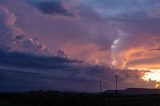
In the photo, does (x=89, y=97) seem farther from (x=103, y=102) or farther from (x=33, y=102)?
(x=33, y=102)

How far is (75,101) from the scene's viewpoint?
7925 centimetres

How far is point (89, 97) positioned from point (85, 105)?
3.78 meters

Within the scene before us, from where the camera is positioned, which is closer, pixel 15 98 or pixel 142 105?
pixel 142 105

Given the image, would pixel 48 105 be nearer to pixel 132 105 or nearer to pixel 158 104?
pixel 132 105

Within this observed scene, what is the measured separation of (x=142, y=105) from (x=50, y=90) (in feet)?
66.0

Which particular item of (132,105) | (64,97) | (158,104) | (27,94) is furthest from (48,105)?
(158,104)

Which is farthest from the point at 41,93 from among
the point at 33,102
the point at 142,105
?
the point at 142,105

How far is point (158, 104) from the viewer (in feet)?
258

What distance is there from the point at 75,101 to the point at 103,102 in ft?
18.0

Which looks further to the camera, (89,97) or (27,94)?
(27,94)

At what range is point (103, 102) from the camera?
79812 mm

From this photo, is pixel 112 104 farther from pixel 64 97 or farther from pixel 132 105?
pixel 64 97

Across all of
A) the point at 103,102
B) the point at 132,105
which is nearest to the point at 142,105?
the point at 132,105

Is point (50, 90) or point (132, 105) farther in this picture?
point (50, 90)
